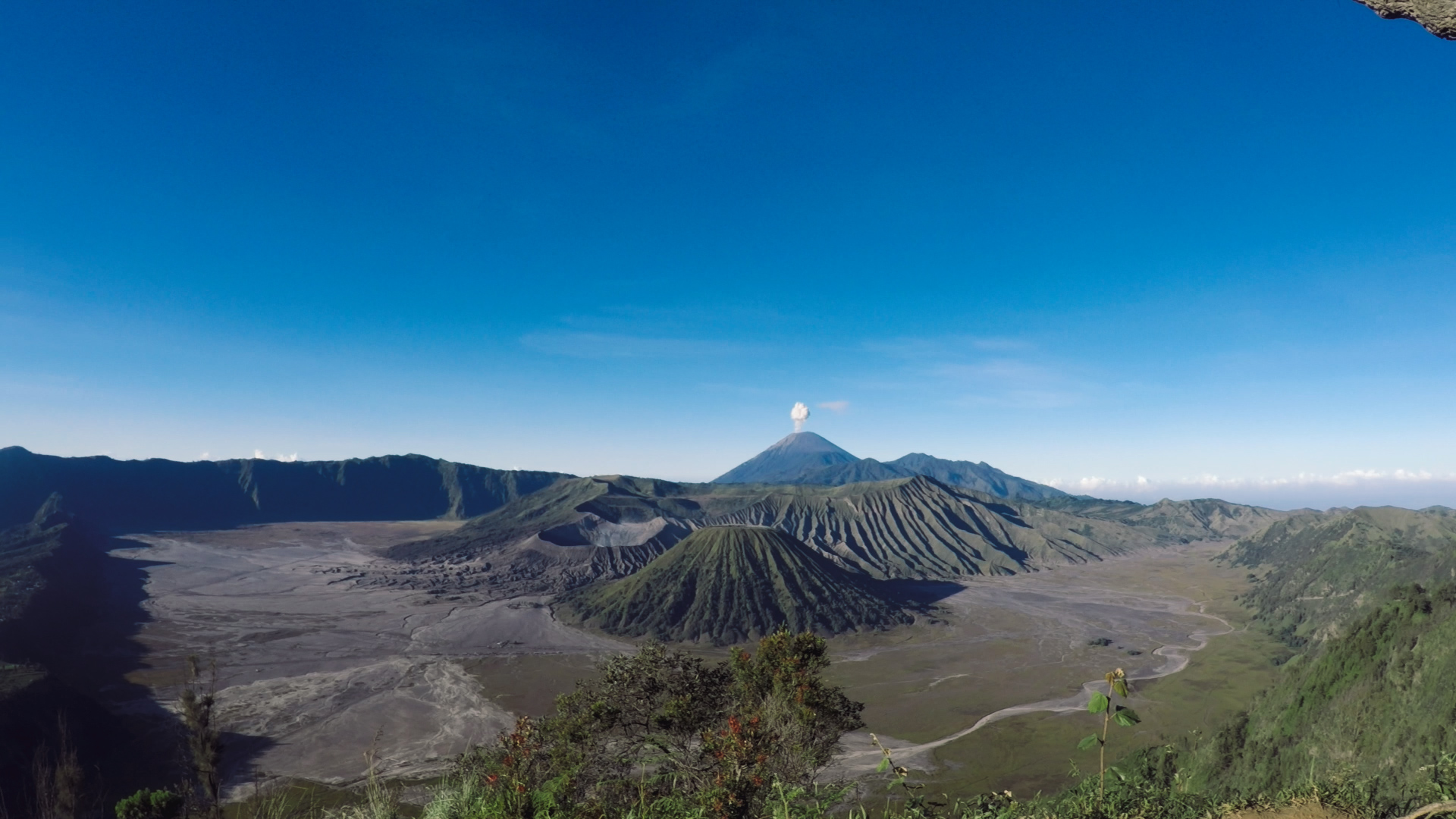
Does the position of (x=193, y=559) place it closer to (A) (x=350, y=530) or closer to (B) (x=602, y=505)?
(A) (x=350, y=530)

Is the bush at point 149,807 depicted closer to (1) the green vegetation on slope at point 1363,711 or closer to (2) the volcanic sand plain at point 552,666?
(2) the volcanic sand plain at point 552,666

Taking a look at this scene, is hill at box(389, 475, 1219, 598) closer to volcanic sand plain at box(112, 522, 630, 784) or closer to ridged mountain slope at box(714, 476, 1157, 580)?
ridged mountain slope at box(714, 476, 1157, 580)

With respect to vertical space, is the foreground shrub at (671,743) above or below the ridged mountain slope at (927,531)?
above

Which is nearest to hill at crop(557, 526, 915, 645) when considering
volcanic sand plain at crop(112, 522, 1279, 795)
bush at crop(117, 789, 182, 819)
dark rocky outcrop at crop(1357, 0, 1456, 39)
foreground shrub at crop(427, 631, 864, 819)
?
volcanic sand plain at crop(112, 522, 1279, 795)

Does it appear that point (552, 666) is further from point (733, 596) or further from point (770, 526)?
point (770, 526)

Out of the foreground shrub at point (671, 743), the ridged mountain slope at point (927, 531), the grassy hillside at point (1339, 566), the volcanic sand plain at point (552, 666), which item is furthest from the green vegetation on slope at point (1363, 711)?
the ridged mountain slope at point (927, 531)

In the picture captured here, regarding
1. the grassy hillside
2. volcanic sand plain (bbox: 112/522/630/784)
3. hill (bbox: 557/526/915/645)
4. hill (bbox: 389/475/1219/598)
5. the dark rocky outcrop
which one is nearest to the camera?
the dark rocky outcrop

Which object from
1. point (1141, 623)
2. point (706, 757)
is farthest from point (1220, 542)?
point (706, 757)
